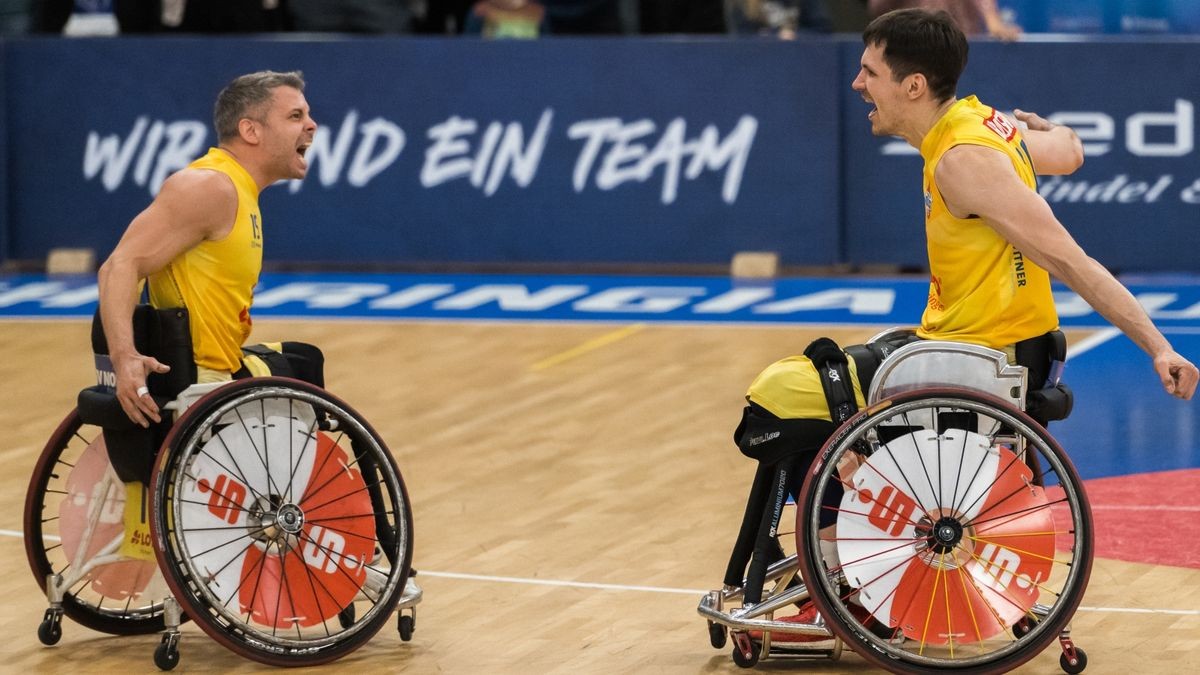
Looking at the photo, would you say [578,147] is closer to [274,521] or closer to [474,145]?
[474,145]

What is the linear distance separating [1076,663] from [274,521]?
2.01m

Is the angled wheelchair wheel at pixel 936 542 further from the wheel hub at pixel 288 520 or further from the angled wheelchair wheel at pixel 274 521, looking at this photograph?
the wheel hub at pixel 288 520

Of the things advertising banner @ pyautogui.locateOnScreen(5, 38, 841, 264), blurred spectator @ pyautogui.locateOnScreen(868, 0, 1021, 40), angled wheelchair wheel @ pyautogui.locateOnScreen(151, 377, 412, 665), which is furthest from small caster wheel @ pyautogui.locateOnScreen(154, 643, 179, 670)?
blurred spectator @ pyautogui.locateOnScreen(868, 0, 1021, 40)

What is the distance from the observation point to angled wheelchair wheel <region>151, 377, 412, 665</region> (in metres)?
5.28

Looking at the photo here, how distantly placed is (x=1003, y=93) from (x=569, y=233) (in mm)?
2738

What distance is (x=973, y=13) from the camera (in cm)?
1298

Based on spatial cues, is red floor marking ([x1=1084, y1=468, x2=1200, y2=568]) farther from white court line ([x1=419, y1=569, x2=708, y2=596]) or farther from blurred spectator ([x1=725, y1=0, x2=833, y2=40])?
blurred spectator ([x1=725, y1=0, x2=833, y2=40])

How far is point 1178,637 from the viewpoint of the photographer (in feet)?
18.7

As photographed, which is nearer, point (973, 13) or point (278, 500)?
point (278, 500)

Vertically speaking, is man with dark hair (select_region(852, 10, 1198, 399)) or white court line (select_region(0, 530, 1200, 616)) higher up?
man with dark hair (select_region(852, 10, 1198, 399))

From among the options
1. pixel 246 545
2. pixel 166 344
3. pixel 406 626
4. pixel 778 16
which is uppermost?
pixel 166 344

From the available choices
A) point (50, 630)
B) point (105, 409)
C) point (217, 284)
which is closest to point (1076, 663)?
point (217, 284)

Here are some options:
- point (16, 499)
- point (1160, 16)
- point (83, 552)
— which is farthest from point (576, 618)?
point (1160, 16)

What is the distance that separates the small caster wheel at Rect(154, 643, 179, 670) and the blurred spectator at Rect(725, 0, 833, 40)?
28.5ft
